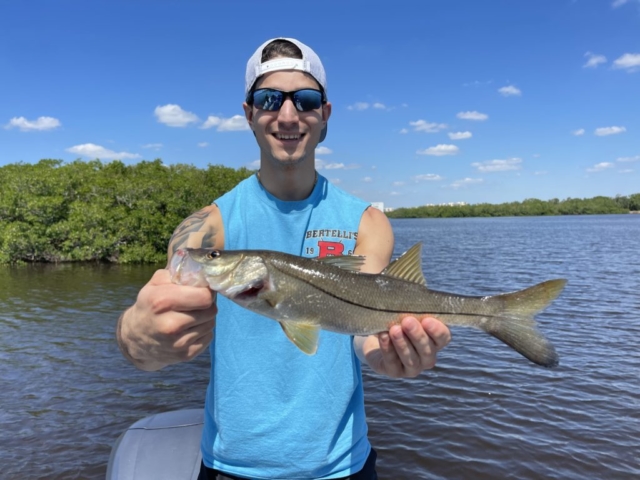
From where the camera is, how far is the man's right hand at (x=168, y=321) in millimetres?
2393

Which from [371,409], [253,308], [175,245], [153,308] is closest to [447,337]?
[253,308]

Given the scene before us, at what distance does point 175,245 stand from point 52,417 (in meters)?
9.89

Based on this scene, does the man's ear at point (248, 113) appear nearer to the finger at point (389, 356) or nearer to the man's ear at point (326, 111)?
the man's ear at point (326, 111)

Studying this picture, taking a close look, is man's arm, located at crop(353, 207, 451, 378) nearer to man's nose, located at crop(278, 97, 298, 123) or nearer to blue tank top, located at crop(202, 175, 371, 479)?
blue tank top, located at crop(202, 175, 371, 479)

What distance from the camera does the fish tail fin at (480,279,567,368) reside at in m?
3.05

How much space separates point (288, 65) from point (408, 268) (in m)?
1.71

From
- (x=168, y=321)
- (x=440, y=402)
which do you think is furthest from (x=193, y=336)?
(x=440, y=402)

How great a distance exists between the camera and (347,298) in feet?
9.85

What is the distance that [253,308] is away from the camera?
290 cm

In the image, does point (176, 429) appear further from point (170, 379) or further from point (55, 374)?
point (55, 374)

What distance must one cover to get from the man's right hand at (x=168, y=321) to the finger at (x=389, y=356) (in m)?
1.09

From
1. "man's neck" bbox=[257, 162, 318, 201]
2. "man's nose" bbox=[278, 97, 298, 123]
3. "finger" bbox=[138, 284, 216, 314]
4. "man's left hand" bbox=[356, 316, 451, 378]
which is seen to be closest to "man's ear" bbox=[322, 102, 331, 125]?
"man's nose" bbox=[278, 97, 298, 123]

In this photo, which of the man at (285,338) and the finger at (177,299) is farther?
the man at (285,338)

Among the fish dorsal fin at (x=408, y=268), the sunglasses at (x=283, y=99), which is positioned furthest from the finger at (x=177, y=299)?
the sunglasses at (x=283, y=99)
